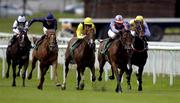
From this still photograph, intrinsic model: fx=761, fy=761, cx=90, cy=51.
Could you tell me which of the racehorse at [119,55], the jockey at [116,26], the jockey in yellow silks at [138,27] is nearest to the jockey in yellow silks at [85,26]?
the jockey at [116,26]

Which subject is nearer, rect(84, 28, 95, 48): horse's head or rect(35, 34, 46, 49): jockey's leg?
rect(84, 28, 95, 48): horse's head

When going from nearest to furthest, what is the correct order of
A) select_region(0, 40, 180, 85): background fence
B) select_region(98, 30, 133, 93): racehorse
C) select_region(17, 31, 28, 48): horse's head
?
1. select_region(98, 30, 133, 93): racehorse
2. select_region(17, 31, 28, 48): horse's head
3. select_region(0, 40, 180, 85): background fence

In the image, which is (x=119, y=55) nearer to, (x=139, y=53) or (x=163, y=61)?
(x=139, y=53)

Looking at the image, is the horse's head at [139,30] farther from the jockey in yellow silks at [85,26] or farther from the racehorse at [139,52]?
the jockey in yellow silks at [85,26]

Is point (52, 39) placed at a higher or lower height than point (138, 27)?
lower

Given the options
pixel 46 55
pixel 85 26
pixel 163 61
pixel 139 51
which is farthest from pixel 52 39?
pixel 163 61

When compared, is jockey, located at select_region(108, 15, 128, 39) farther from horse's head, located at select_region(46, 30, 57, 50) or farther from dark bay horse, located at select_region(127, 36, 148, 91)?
horse's head, located at select_region(46, 30, 57, 50)

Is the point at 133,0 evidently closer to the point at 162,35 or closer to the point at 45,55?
the point at 162,35

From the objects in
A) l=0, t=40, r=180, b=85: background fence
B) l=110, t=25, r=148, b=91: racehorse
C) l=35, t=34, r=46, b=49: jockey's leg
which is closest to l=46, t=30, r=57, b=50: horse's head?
l=35, t=34, r=46, b=49: jockey's leg

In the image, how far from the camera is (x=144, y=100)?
15289 millimetres

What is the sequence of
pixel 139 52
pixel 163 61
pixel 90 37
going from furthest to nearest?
pixel 163 61, pixel 139 52, pixel 90 37

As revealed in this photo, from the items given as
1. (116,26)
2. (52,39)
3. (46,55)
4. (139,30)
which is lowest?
(46,55)

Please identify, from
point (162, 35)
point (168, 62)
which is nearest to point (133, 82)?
point (168, 62)

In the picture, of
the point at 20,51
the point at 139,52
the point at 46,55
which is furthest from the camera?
the point at 20,51
